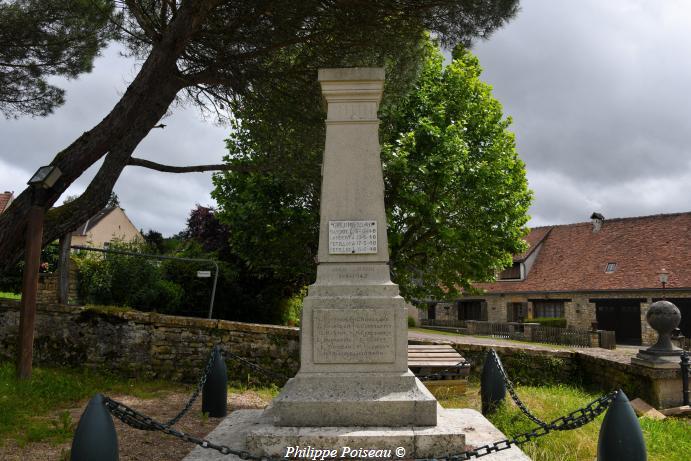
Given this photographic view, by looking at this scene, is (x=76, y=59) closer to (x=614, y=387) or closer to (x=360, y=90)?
(x=360, y=90)

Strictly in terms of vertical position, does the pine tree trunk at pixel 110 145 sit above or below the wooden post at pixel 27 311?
above

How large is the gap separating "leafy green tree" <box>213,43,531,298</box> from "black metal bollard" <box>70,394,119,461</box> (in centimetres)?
770

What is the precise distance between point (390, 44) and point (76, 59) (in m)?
5.86

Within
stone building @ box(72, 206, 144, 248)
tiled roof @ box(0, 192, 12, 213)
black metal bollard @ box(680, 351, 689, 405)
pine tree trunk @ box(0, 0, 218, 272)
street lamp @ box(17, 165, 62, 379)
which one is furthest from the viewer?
stone building @ box(72, 206, 144, 248)

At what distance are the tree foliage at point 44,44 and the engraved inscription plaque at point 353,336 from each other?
6.33m

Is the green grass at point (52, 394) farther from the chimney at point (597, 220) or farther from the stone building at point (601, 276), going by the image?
the chimney at point (597, 220)

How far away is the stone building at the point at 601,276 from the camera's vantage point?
75.8ft

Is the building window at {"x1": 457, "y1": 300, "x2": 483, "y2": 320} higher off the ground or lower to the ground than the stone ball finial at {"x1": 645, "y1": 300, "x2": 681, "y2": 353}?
lower

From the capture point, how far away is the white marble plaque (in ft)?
16.8

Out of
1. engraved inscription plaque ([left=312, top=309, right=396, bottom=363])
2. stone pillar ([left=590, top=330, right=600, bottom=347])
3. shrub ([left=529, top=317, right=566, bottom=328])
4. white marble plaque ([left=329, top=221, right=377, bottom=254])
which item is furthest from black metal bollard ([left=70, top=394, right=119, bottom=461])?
shrub ([left=529, top=317, right=566, bottom=328])

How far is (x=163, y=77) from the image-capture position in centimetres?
704

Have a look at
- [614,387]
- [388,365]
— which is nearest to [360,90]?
[388,365]

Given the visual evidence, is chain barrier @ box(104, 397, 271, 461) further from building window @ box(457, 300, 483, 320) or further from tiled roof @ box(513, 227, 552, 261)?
building window @ box(457, 300, 483, 320)

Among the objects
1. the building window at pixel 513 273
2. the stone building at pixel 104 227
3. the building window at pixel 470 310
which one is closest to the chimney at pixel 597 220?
the building window at pixel 513 273
